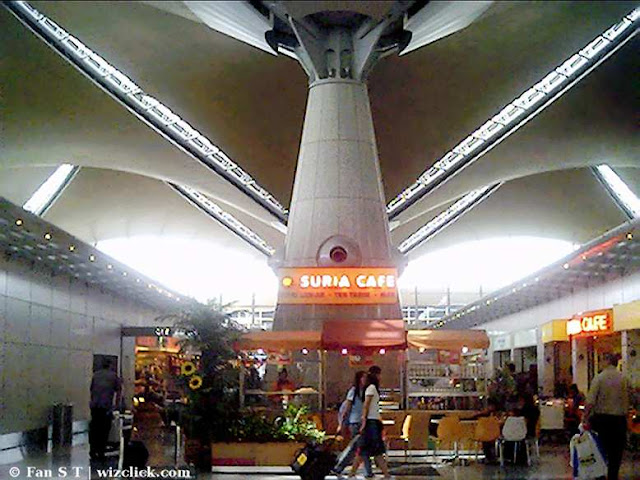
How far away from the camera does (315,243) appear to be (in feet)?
73.6

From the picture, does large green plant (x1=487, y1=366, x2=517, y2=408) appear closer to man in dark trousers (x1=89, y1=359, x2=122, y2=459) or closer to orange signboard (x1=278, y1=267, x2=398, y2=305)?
orange signboard (x1=278, y1=267, x2=398, y2=305)

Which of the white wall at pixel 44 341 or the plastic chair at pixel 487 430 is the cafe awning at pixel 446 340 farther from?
the white wall at pixel 44 341

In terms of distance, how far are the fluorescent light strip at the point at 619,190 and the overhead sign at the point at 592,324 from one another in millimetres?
18511

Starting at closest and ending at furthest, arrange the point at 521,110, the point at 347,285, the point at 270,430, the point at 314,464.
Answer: the point at 314,464 < the point at 270,430 < the point at 347,285 < the point at 521,110

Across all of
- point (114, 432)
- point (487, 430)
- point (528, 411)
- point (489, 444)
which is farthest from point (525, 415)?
point (114, 432)

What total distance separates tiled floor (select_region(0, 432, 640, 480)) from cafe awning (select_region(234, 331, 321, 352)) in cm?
243

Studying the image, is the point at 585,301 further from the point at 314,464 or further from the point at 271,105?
the point at 314,464

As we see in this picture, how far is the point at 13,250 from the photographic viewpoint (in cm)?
2167

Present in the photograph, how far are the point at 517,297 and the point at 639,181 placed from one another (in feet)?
28.4

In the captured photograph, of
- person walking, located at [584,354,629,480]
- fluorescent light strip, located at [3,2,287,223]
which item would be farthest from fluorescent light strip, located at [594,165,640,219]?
person walking, located at [584,354,629,480]

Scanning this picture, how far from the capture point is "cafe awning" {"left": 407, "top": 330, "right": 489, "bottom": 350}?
60.9ft

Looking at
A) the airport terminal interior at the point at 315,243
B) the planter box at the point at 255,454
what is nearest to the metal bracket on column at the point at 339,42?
the airport terminal interior at the point at 315,243

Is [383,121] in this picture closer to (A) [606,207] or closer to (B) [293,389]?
(A) [606,207]

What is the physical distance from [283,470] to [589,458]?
17.0 feet
